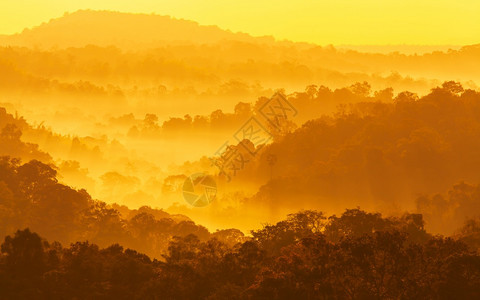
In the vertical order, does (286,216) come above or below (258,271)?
above

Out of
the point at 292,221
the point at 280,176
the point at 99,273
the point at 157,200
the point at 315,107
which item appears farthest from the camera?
the point at 315,107

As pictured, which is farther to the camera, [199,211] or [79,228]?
[199,211]

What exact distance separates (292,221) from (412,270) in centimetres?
2347

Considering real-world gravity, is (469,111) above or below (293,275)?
above

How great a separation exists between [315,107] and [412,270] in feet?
478

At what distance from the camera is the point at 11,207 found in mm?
80000

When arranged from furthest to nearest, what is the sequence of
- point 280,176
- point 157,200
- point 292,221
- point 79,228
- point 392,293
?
point 157,200, point 280,176, point 79,228, point 292,221, point 392,293

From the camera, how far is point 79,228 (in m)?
79.8

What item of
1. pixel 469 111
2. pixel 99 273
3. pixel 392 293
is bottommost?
pixel 392 293

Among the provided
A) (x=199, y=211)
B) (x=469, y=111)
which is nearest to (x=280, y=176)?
(x=199, y=211)

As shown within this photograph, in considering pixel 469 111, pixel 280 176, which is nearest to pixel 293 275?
pixel 280 176

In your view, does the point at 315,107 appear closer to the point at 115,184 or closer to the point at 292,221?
the point at 115,184

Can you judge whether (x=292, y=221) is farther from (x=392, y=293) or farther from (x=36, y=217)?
(x=36, y=217)

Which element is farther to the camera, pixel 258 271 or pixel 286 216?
pixel 286 216
